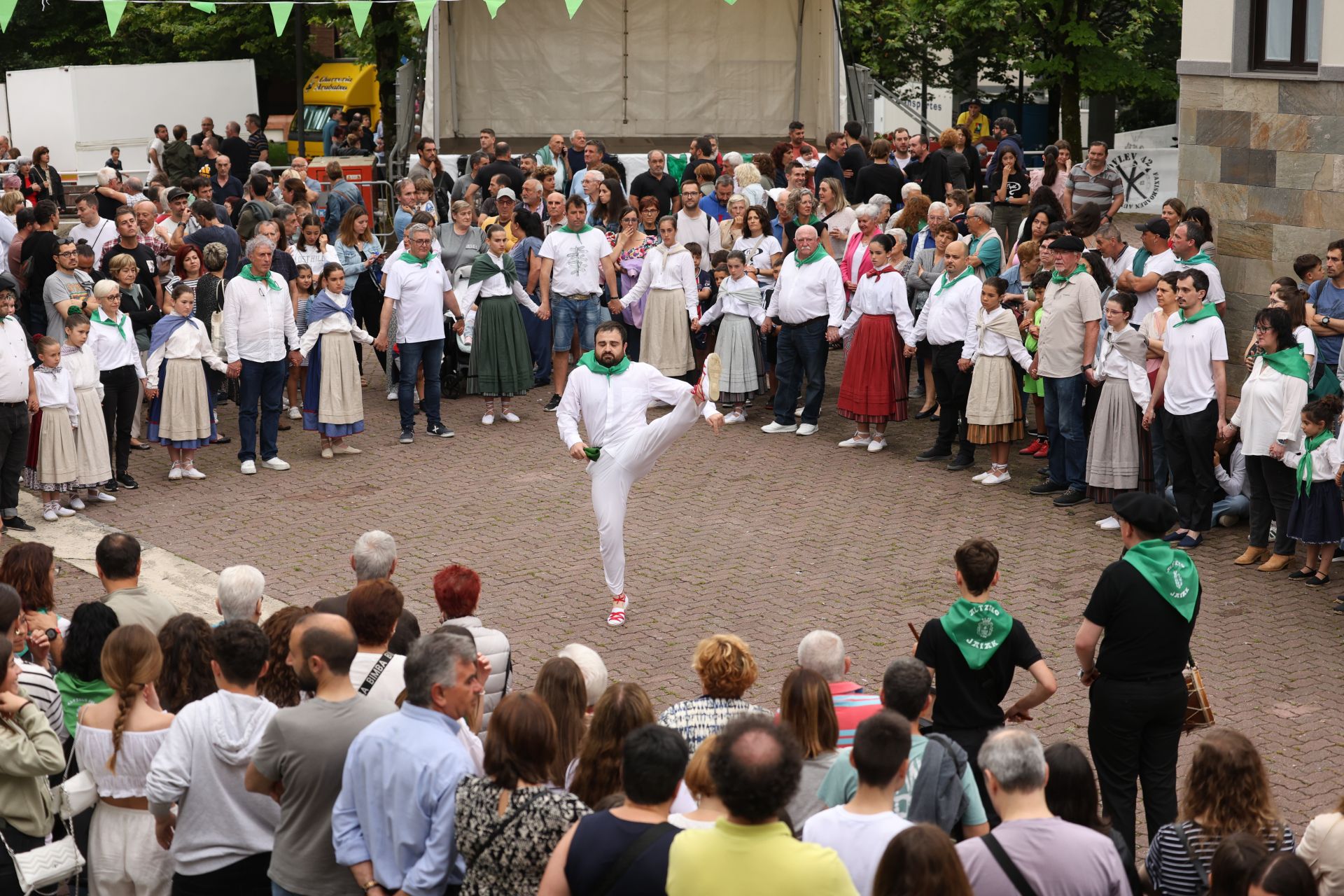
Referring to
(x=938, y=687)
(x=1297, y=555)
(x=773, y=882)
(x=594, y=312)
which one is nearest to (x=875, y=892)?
(x=773, y=882)

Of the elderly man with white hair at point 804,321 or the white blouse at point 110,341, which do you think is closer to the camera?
the white blouse at point 110,341

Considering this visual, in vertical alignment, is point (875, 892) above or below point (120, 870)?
above

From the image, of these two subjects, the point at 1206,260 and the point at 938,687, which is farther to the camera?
the point at 1206,260

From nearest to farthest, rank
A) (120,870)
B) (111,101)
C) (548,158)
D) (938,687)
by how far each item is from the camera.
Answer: (120,870) → (938,687) → (548,158) → (111,101)

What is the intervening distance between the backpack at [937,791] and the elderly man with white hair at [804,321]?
891 cm

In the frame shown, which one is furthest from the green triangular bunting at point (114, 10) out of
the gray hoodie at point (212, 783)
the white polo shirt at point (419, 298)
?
the gray hoodie at point (212, 783)

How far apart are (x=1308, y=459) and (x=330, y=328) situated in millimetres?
7745

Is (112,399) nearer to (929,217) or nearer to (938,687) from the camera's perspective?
(929,217)

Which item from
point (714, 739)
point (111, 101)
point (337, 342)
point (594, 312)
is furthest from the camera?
point (111, 101)

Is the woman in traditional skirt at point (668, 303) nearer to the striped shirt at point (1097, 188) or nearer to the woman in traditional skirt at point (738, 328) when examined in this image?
the woman in traditional skirt at point (738, 328)

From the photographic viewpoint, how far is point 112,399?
12.4 m

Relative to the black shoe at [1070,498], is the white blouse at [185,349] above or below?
above

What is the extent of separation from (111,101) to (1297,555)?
92.8ft

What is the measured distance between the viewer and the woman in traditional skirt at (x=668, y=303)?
48.7 ft
